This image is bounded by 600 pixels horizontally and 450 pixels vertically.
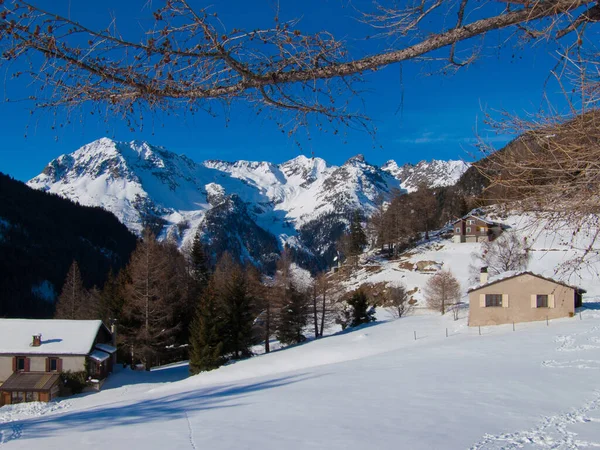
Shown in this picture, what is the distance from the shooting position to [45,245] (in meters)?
128

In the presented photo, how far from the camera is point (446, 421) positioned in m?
7.95

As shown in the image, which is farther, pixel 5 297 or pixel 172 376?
pixel 5 297

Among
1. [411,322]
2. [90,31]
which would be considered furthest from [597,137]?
[411,322]

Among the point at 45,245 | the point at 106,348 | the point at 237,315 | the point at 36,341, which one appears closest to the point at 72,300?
the point at 106,348

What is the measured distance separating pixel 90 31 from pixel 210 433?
Result: 18.2 feet

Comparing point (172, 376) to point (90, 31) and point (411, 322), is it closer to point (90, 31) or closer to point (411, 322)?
point (411, 322)

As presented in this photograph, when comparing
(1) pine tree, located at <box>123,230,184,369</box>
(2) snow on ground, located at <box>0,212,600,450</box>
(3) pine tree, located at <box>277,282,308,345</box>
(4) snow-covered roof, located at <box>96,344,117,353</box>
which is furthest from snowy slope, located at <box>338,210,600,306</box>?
(4) snow-covered roof, located at <box>96,344,117,353</box>

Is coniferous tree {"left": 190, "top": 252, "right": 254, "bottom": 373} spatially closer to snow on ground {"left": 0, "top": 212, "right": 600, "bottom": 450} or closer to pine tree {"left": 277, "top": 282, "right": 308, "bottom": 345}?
pine tree {"left": 277, "top": 282, "right": 308, "bottom": 345}

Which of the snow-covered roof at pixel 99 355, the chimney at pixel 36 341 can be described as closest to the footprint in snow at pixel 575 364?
the snow-covered roof at pixel 99 355

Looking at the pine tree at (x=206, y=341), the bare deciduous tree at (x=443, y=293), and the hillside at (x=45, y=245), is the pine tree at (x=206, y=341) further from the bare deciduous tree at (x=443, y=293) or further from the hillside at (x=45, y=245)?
the hillside at (x=45, y=245)

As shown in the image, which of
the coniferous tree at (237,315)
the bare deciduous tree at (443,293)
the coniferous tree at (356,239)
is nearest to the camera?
the coniferous tree at (237,315)

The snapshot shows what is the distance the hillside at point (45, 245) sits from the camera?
4023 inches

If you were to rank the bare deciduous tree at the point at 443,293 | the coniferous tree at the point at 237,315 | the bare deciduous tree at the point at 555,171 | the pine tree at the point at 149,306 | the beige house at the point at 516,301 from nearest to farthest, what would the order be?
1. the bare deciduous tree at the point at 555,171
2. the beige house at the point at 516,301
3. the coniferous tree at the point at 237,315
4. the pine tree at the point at 149,306
5. the bare deciduous tree at the point at 443,293

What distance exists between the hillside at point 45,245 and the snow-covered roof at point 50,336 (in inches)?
2338
